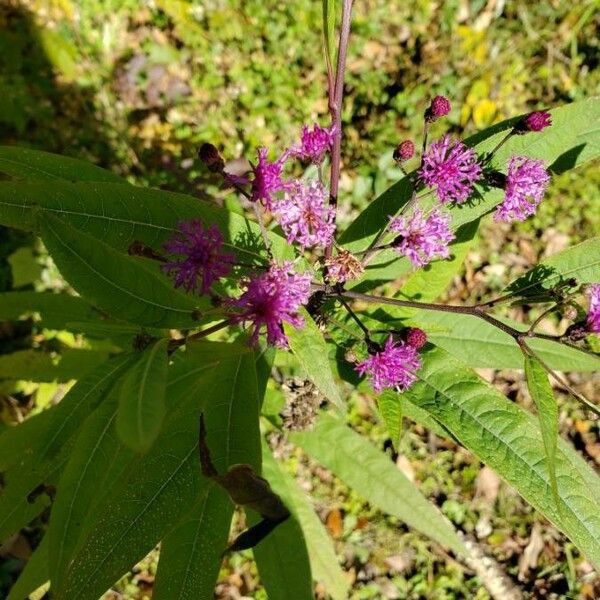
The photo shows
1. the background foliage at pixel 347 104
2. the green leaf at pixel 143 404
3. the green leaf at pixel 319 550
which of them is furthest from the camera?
the background foliage at pixel 347 104

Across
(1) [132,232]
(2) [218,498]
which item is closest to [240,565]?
(2) [218,498]

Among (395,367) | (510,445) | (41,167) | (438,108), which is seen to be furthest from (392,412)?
(41,167)

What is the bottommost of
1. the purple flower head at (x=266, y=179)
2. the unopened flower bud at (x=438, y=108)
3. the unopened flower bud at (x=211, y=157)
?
the purple flower head at (x=266, y=179)

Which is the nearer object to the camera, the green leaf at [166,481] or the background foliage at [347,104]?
the green leaf at [166,481]

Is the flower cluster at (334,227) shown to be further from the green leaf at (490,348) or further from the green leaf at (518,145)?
the green leaf at (490,348)

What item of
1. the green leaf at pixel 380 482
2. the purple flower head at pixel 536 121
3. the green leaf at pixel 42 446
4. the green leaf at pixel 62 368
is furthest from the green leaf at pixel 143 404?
the green leaf at pixel 380 482

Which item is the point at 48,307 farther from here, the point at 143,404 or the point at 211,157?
the point at 143,404

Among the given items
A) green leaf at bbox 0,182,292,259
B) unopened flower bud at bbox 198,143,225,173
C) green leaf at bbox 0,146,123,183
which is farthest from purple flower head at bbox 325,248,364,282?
green leaf at bbox 0,146,123,183
